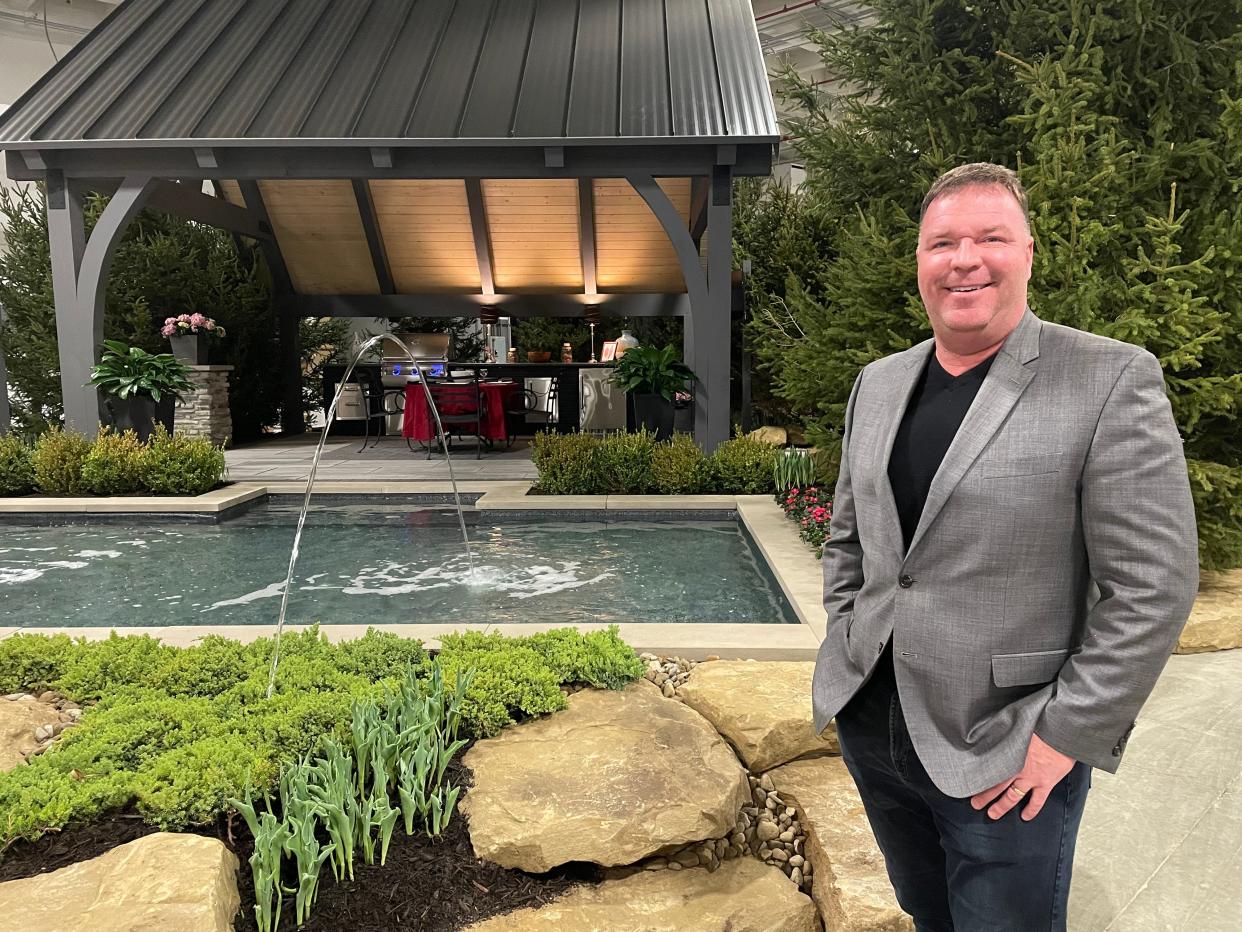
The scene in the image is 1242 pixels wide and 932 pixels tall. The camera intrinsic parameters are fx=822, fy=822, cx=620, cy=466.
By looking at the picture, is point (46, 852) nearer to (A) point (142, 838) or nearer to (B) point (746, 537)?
(A) point (142, 838)

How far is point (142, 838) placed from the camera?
1.97m

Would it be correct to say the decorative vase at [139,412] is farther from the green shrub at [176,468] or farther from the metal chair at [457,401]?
the metal chair at [457,401]

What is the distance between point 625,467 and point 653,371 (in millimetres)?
1328

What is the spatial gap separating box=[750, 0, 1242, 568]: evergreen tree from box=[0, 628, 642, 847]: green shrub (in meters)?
2.75

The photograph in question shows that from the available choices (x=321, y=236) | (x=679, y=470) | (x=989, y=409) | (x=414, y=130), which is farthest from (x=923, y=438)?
(x=321, y=236)

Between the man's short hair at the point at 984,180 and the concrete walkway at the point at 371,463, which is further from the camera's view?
the concrete walkway at the point at 371,463

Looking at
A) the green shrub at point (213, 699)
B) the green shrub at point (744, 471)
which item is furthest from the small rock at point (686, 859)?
the green shrub at point (744, 471)

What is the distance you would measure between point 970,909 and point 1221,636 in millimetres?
3141

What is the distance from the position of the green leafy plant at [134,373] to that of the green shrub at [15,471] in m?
1.00

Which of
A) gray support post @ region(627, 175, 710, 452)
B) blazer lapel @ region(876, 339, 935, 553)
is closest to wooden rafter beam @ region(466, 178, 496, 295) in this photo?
gray support post @ region(627, 175, 710, 452)

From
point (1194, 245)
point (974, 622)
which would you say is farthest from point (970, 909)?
point (1194, 245)

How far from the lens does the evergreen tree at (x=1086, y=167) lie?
3705 mm

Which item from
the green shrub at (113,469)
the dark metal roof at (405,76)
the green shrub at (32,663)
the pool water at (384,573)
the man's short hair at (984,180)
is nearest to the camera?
the man's short hair at (984,180)

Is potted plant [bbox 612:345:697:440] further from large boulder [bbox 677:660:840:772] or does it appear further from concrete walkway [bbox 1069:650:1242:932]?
concrete walkway [bbox 1069:650:1242:932]
